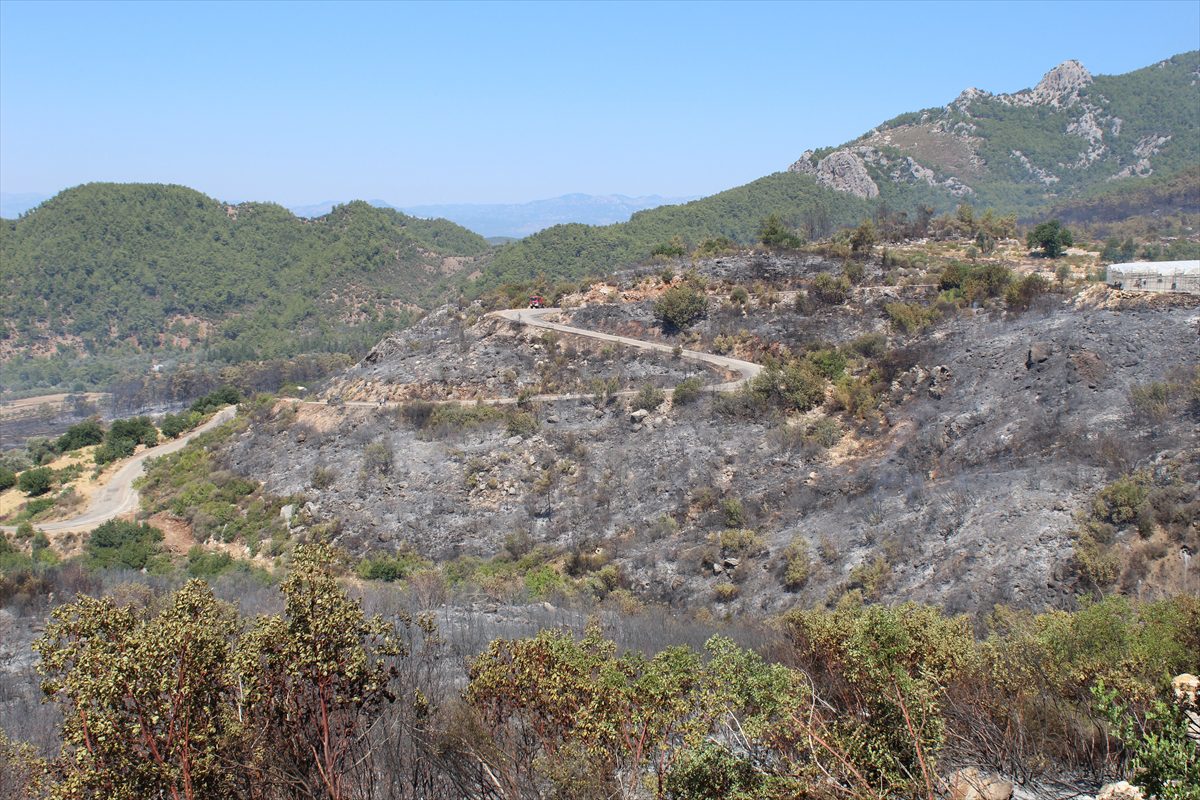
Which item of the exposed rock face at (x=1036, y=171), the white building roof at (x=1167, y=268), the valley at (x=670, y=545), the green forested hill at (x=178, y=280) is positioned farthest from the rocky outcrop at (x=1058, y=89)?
the white building roof at (x=1167, y=268)

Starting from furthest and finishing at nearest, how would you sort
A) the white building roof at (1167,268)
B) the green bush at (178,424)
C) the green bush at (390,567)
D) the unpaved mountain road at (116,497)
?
1. the green bush at (178,424)
2. the unpaved mountain road at (116,497)
3. the white building roof at (1167,268)
4. the green bush at (390,567)

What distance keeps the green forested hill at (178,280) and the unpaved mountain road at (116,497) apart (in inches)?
1743

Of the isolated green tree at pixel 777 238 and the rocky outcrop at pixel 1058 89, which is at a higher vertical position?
the rocky outcrop at pixel 1058 89

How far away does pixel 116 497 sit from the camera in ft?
114

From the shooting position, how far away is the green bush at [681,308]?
38156 millimetres

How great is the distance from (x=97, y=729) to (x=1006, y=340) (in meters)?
27.8

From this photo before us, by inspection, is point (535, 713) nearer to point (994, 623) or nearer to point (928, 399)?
point (994, 623)

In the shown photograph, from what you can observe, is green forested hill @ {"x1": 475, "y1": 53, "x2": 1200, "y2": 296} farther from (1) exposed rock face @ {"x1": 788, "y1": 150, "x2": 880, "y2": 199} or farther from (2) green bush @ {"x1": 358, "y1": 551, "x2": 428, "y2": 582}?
(2) green bush @ {"x1": 358, "y1": 551, "x2": 428, "y2": 582}

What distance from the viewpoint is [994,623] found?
1426 cm

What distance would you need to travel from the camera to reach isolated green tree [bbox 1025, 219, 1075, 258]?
41281 mm

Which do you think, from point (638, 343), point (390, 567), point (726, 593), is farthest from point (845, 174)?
point (726, 593)

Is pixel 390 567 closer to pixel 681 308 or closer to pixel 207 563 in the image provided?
pixel 207 563

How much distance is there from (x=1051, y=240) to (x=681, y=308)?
63.3 feet

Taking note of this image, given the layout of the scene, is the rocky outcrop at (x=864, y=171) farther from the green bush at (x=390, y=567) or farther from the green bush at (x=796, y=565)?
the green bush at (x=796, y=565)
